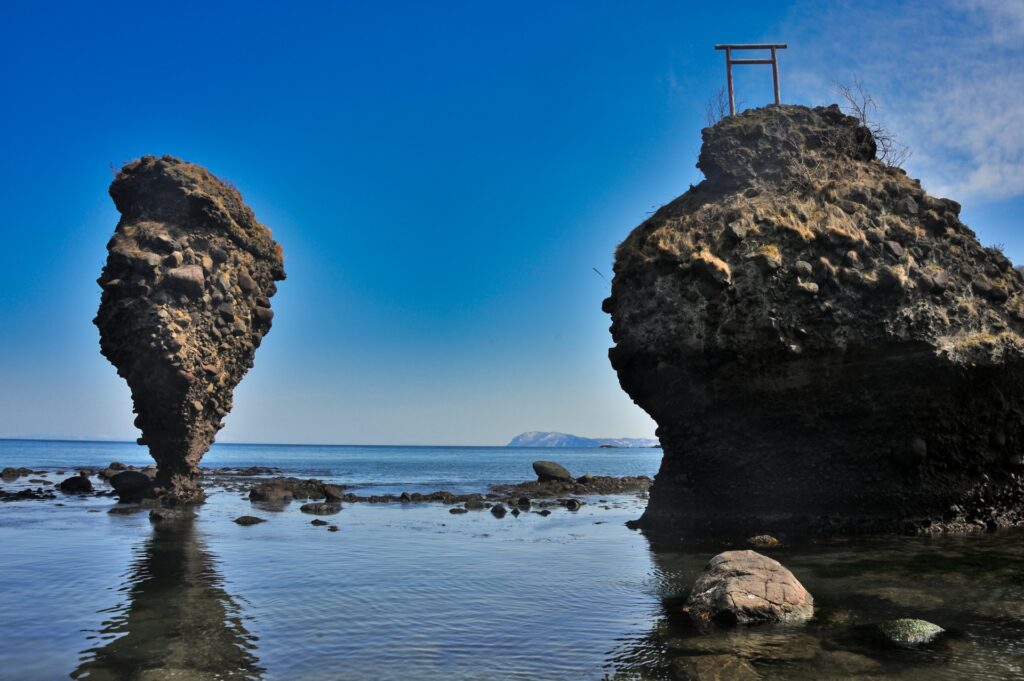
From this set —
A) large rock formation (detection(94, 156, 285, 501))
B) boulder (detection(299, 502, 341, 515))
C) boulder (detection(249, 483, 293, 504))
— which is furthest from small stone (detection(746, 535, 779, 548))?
boulder (detection(249, 483, 293, 504))

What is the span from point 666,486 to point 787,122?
14.7 m

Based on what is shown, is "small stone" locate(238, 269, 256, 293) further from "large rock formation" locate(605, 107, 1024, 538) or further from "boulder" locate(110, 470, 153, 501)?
"large rock formation" locate(605, 107, 1024, 538)

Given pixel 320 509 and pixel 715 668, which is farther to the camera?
pixel 320 509

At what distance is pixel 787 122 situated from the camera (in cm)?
2583

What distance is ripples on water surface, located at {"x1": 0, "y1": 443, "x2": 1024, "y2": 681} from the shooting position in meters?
10.2

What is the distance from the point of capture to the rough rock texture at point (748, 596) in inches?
484

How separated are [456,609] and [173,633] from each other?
527 centimetres

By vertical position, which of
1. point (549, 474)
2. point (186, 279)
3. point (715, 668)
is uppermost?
point (186, 279)

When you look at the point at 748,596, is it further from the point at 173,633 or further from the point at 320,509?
the point at 320,509

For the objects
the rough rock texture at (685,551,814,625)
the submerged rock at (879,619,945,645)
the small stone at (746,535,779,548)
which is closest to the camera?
the submerged rock at (879,619,945,645)

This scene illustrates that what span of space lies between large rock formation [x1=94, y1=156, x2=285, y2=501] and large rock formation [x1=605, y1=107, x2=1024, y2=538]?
20825 millimetres

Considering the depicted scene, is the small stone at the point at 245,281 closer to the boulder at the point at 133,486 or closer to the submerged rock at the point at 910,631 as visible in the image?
the boulder at the point at 133,486

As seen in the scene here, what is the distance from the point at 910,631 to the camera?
11.0 metres

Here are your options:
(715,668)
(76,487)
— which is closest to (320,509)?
(76,487)
